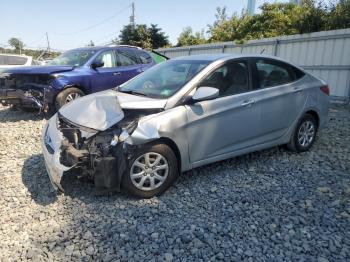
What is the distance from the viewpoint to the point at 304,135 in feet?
17.9

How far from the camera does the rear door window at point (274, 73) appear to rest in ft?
16.0

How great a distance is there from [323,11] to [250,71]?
8428 mm

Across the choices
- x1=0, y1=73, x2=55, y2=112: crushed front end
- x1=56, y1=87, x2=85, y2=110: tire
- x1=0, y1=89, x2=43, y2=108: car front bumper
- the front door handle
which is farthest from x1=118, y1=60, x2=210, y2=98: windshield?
x1=0, y1=89, x2=43, y2=108: car front bumper

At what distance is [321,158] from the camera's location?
17.2 ft

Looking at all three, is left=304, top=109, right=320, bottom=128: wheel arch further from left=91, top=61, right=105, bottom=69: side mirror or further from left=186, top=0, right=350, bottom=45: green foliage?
left=186, top=0, right=350, bottom=45: green foliage

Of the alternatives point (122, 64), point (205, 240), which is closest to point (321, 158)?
point (205, 240)

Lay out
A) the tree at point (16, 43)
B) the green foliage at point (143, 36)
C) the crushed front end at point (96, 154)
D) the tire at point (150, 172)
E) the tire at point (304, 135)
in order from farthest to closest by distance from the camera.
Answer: the tree at point (16, 43) < the green foliage at point (143, 36) < the tire at point (304, 135) < the tire at point (150, 172) < the crushed front end at point (96, 154)

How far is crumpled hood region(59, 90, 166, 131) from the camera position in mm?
3873

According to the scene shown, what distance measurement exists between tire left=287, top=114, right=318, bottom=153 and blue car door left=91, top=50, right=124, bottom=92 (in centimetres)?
468

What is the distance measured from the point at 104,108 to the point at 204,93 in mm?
1220

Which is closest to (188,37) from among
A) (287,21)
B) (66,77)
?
(287,21)

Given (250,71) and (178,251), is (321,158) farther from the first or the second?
(178,251)

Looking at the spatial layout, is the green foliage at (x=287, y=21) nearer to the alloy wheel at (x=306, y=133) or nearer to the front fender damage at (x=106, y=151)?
the alloy wheel at (x=306, y=133)

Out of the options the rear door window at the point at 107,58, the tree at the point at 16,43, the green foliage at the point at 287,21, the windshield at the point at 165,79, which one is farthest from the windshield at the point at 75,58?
the tree at the point at 16,43
